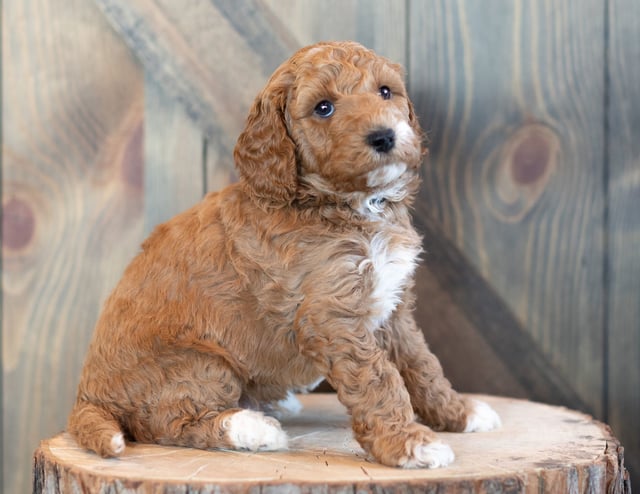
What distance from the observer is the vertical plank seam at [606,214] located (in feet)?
9.99

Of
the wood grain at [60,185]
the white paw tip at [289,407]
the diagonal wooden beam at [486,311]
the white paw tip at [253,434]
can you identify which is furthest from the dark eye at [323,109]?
the wood grain at [60,185]

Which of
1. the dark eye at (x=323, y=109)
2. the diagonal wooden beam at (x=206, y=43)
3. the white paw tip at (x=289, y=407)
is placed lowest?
the white paw tip at (x=289, y=407)

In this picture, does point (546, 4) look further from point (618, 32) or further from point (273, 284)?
point (273, 284)

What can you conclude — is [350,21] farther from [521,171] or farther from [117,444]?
[117,444]

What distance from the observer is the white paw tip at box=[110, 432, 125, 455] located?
207 cm

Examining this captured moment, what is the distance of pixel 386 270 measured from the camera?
7.28 ft

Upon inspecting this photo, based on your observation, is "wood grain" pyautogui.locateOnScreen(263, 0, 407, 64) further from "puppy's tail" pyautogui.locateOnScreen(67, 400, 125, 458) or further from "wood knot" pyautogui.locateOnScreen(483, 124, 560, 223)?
"puppy's tail" pyautogui.locateOnScreen(67, 400, 125, 458)

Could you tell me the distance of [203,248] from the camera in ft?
7.64

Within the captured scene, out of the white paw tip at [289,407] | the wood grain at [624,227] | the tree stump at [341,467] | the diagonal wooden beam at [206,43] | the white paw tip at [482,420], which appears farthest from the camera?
the diagonal wooden beam at [206,43]

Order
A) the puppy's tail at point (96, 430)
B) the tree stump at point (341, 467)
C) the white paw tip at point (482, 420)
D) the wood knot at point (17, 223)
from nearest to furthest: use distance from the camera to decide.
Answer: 1. the tree stump at point (341, 467)
2. the puppy's tail at point (96, 430)
3. the white paw tip at point (482, 420)
4. the wood knot at point (17, 223)

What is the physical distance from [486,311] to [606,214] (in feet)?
1.97

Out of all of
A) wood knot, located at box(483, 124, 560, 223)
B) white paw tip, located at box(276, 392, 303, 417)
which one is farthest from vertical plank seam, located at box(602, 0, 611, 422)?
white paw tip, located at box(276, 392, 303, 417)

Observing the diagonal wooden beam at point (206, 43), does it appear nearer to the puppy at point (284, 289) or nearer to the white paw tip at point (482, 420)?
the puppy at point (284, 289)

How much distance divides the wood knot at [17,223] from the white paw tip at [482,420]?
194 cm
